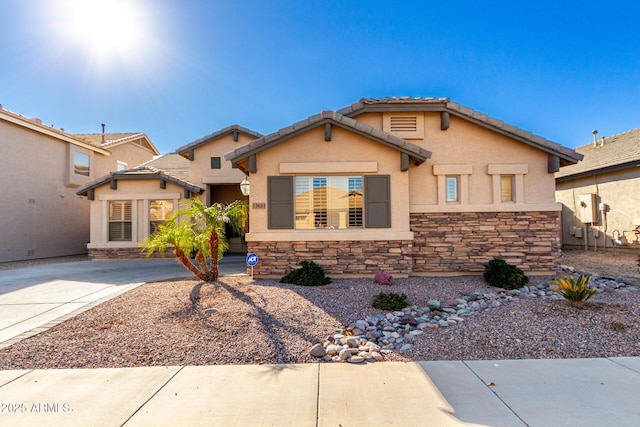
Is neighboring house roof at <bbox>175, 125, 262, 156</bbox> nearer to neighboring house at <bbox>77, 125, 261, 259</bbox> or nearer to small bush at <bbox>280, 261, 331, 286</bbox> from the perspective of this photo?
neighboring house at <bbox>77, 125, 261, 259</bbox>

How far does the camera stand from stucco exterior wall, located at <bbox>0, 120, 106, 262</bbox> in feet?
44.0

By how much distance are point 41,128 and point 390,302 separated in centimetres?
1785

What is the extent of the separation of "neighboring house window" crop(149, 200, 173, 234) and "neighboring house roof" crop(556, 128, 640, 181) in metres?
17.5

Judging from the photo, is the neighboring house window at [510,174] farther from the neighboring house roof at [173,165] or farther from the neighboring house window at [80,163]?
the neighboring house window at [80,163]

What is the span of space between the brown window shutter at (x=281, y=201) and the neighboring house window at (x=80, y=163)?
47.9 feet

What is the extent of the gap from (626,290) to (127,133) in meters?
26.9

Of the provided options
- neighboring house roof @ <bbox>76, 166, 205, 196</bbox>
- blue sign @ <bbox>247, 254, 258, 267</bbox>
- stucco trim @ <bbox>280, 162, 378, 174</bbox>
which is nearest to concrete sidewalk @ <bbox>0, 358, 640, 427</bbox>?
blue sign @ <bbox>247, 254, 258, 267</bbox>

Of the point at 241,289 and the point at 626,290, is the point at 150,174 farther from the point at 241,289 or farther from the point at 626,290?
the point at 626,290

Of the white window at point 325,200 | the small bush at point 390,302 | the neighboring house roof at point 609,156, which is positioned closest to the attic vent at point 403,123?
the white window at point 325,200

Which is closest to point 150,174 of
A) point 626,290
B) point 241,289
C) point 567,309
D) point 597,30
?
point 241,289

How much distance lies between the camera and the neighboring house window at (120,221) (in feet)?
43.7

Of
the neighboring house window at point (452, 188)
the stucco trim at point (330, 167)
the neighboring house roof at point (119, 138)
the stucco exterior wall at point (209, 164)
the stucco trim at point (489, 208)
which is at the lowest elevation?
the stucco trim at point (489, 208)

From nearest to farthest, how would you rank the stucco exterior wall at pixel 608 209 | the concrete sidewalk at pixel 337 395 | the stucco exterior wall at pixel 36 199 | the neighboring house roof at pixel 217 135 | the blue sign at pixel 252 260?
the concrete sidewalk at pixel 337 395, the blue sign at pixel 252 260, the stucco exterior wall at pixel 608 209, the stucco exterior wall at pixel 36 199, the neighboring house roof at pixel 217 135

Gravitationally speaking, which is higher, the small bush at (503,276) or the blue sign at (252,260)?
the blue sign at (252,260)
